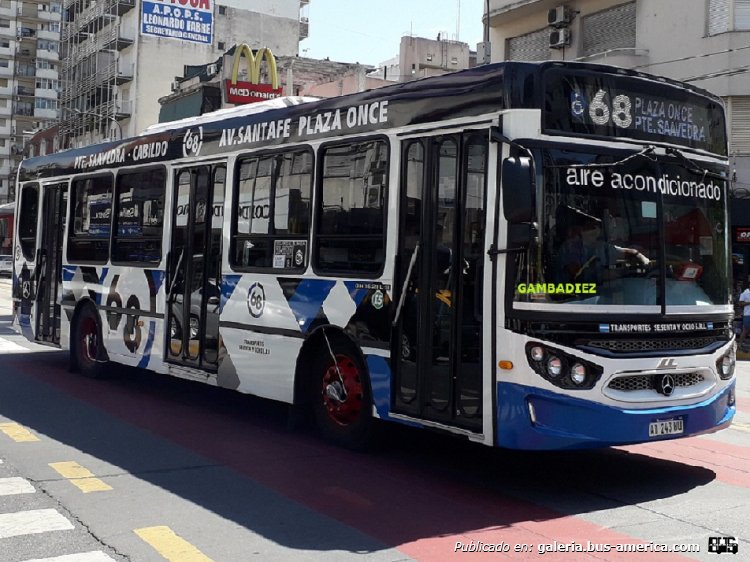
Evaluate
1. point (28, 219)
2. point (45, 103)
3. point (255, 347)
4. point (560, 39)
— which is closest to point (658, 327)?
point (255, 347)

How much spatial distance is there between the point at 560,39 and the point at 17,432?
22.3m

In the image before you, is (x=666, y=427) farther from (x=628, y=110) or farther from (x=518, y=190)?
(x=628, y=110)

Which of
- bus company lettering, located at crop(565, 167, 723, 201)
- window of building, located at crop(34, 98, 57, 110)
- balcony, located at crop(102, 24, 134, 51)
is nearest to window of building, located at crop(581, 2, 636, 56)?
bus company lettering, located at crop(565, 167, 723, 201)

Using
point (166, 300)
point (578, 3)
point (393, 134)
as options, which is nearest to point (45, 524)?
point (393, 134)

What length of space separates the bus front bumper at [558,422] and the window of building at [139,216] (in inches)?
224

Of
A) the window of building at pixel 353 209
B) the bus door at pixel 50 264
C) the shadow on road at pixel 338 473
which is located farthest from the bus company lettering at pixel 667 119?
the bus door at pixel 50 264

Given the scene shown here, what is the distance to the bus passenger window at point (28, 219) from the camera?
1417 centimetres

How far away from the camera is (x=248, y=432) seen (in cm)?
937

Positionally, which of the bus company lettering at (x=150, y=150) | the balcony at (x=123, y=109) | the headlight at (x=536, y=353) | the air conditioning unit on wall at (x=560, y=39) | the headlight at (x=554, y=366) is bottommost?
the headlight at (x=554, y=366)

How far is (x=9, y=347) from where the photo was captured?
54.5 ft

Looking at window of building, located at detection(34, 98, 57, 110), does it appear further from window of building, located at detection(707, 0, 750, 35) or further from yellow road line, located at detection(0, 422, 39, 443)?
yellow road line, located at detection(0, 422, 39, 443)

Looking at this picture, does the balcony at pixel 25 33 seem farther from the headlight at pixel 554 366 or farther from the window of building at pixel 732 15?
the headlight at pixel 554 366

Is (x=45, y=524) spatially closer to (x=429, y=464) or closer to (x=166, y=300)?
(x=429, y=464)

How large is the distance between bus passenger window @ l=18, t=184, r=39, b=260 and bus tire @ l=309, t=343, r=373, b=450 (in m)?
7.14
